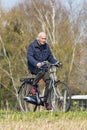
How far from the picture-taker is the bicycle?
10.4 metres

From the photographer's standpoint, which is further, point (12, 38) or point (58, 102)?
point (12, 38)

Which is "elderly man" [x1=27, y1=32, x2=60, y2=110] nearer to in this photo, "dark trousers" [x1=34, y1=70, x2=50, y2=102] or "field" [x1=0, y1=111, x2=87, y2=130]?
"dark trousers" [x1=34, y1=70, x2=50, y2=102]

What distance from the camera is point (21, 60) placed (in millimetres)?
41969

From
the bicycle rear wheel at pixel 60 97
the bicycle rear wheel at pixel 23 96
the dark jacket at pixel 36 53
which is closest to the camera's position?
the bicycle rear wheel at pixel 60 97

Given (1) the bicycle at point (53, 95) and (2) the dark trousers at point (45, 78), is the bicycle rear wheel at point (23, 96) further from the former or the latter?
(2) the dark trousers at point (45, 78)

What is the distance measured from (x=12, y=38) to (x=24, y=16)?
2.50 meters

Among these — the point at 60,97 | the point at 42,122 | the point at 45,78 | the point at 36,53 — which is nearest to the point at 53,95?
the point at 60,97

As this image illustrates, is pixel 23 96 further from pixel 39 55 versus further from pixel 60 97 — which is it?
pixel 39 55

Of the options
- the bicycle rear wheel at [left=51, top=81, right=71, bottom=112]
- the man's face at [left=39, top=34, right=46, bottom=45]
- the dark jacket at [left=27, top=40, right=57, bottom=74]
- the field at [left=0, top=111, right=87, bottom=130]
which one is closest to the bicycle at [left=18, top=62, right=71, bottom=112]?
the bicycle rear wheel at [left=51, top=81, right=71, bottom=112]

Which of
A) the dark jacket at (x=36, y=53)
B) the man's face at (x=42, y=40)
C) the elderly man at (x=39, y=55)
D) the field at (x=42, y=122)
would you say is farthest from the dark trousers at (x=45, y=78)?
the field at (x=42, y=122)

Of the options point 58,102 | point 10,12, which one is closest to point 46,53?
point 58,102

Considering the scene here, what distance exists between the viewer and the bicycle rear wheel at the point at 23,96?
1097 cm

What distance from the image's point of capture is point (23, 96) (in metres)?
11.1

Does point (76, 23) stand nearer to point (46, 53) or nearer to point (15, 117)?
point (46, 53)
